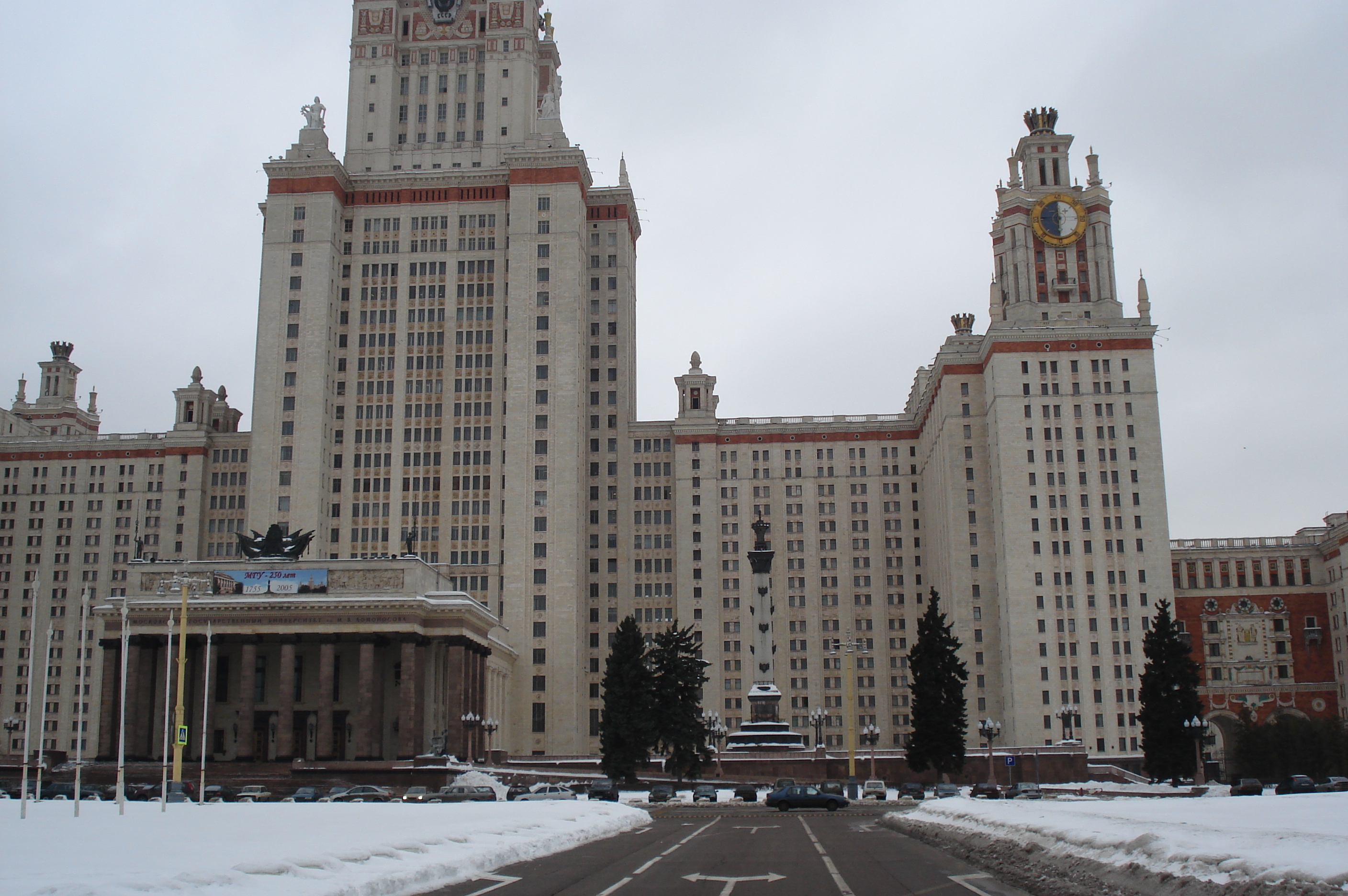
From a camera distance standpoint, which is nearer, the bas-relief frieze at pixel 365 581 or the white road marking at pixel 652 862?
the white road marking at pixel 652 862

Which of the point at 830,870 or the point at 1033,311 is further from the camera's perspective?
the point at 1033,311

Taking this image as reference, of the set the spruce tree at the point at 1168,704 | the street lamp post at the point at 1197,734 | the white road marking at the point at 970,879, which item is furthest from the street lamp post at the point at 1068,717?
the white road marking at the point at 970,879

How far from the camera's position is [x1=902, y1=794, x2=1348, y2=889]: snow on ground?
699 inches

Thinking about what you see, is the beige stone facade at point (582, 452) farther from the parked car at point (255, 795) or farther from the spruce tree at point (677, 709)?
the parked car at point (255, 795)

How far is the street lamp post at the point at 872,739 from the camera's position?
98.8 m

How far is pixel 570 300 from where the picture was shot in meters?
128

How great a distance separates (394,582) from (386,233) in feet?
161

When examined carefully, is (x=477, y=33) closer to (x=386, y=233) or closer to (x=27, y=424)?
(x=386, y=233)

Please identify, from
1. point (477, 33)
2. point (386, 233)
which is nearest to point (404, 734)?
point (386, 233)

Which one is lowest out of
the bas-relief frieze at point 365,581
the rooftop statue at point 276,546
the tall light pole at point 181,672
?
the tall light pole at point 181,672

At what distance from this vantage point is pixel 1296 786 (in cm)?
6431

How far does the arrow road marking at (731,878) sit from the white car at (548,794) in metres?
41.3

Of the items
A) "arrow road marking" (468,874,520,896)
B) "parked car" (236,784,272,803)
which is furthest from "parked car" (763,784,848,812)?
"arrow road marking" (468,874,520,896)

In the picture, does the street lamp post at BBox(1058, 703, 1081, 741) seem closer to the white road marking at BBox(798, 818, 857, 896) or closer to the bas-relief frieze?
the bas-relief frieze
